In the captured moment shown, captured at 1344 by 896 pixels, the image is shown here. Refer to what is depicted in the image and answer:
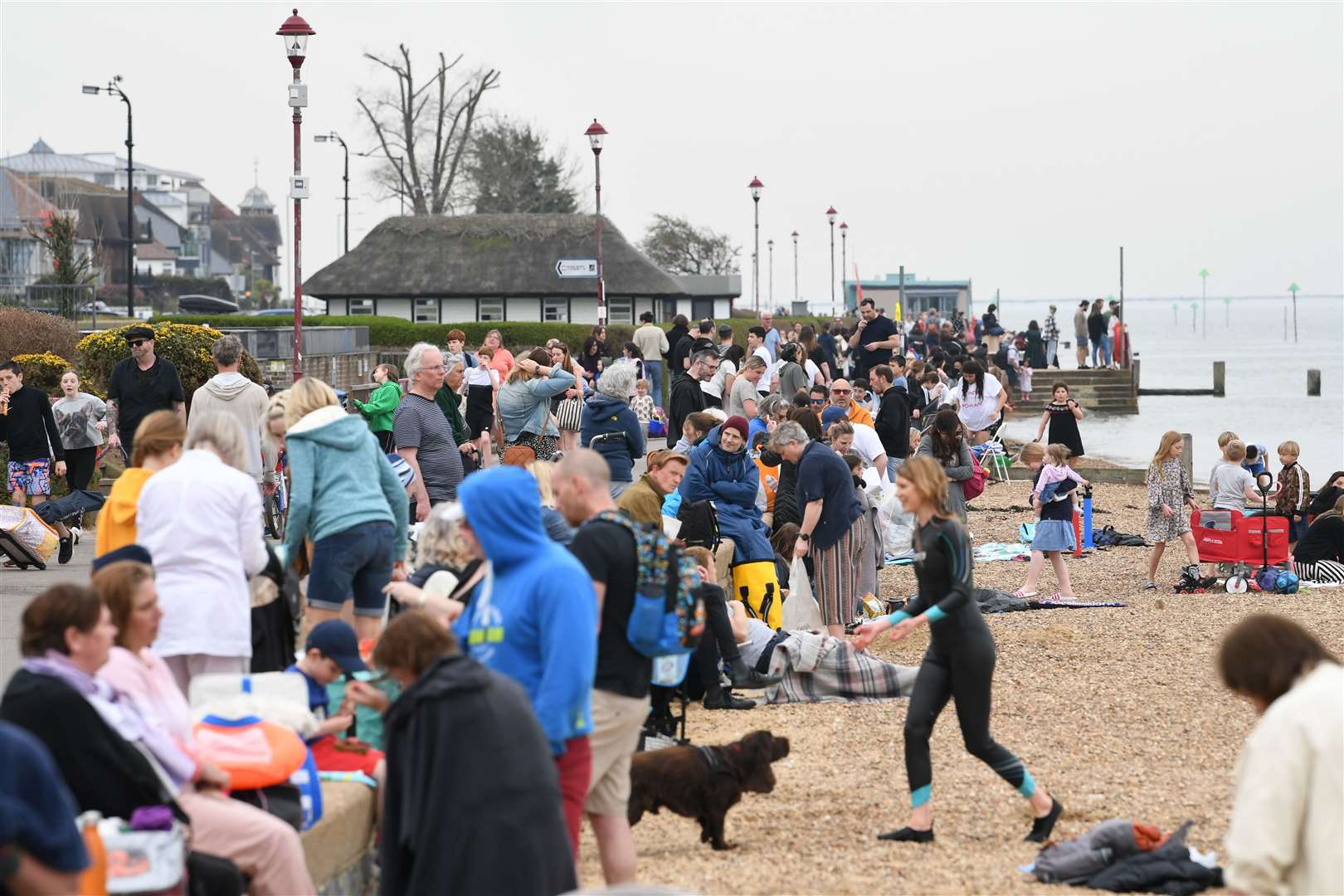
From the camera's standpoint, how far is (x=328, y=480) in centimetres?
761

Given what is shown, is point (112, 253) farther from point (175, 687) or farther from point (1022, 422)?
point (175, 687)

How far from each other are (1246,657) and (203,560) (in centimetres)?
396

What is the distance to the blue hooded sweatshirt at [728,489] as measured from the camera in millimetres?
11117

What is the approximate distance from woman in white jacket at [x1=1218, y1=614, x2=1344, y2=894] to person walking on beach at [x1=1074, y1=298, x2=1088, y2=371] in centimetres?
5351

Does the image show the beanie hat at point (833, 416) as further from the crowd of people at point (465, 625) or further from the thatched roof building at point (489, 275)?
the thatched roof building at point (489, 275)

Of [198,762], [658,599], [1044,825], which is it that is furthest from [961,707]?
[198,762]

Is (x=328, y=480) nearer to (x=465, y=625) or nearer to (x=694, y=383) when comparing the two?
(x=465, y=625)

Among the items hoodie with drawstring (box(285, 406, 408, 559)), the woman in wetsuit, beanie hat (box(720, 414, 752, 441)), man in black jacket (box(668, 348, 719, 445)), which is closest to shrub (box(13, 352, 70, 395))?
man in black jacket (box(668, 348, 719, 445))

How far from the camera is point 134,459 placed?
6.89 metres

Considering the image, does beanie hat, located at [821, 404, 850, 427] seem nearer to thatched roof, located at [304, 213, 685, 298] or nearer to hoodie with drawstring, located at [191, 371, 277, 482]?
hoodie with drawstring, located at [191, 371, 277, 482]

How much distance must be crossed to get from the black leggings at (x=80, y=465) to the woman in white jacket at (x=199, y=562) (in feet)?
31.0

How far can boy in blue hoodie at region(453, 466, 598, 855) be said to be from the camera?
4926mm

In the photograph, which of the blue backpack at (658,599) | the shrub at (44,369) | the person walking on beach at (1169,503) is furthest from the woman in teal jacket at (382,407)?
the shrub at (44,369)

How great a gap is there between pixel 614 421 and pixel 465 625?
280 inches
